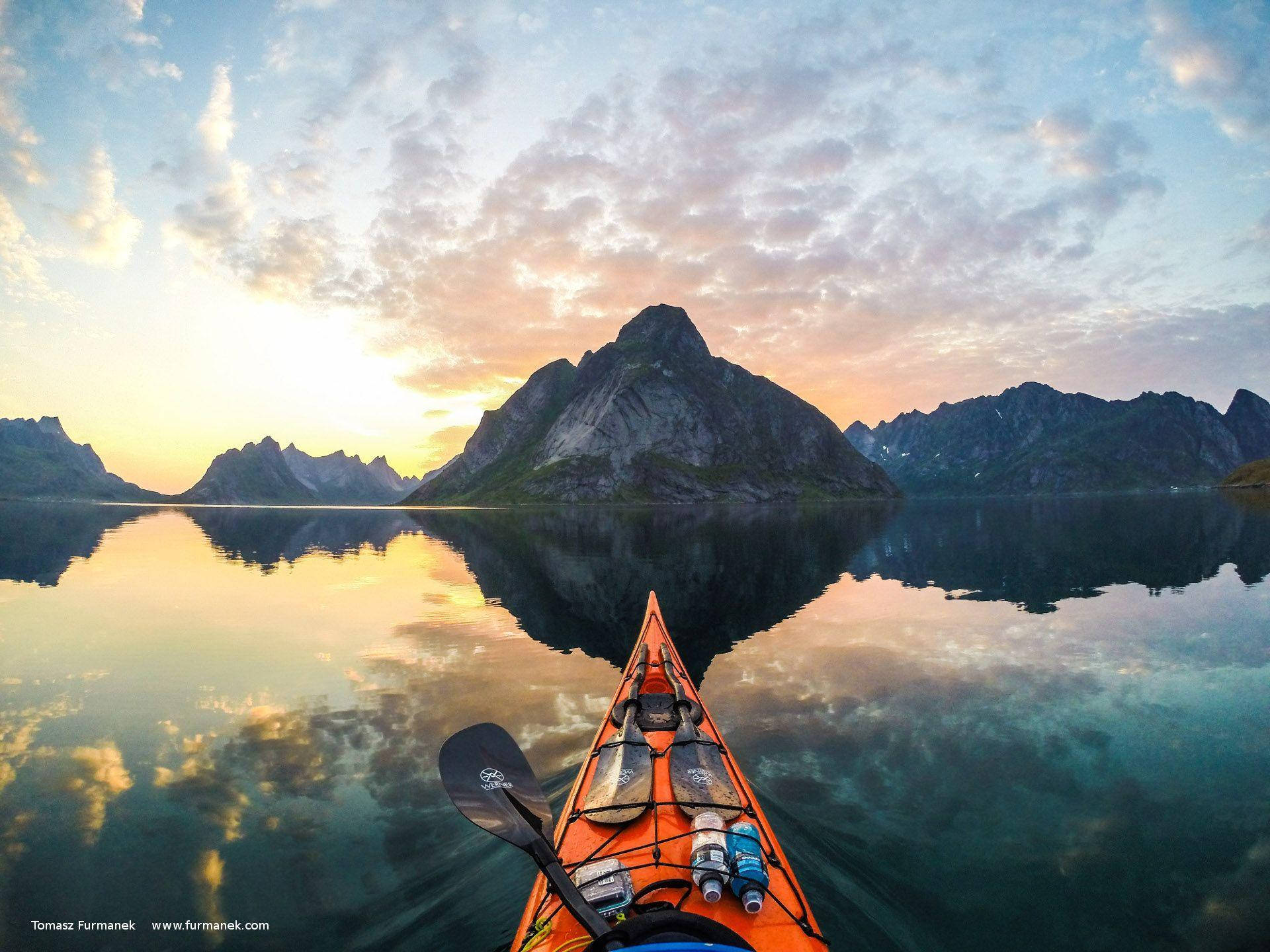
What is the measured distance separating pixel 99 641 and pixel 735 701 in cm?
2769

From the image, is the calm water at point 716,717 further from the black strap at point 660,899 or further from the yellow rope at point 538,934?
the black strap at point 660,899

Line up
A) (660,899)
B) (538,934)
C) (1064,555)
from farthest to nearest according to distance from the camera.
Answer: (1064,555) < (660,899) < (538,934)

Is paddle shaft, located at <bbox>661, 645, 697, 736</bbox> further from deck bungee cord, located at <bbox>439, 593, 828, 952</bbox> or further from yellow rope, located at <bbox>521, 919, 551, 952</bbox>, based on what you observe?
yellow rope, located at <bbox>521, 919, 551, 952</bbox>

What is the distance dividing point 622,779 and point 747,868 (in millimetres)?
3143

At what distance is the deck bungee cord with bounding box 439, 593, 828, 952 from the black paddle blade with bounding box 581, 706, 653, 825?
2cm

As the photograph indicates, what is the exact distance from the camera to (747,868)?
6.48m

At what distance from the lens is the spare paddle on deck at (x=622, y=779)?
27.1 feet

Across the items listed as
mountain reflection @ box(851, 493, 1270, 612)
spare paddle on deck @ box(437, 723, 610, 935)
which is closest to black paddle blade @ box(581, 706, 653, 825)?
spare paddle on deck @ box(437, 723, 610, 935)

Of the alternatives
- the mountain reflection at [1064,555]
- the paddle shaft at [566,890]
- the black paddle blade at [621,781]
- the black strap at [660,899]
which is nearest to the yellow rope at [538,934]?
the paddle shaft at [566,890]

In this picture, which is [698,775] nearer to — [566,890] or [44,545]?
[566,890]

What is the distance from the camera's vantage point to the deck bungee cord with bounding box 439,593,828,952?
5.67 metres

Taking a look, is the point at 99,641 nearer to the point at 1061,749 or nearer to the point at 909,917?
the point at 909,917

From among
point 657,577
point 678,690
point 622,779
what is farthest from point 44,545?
point 622,779

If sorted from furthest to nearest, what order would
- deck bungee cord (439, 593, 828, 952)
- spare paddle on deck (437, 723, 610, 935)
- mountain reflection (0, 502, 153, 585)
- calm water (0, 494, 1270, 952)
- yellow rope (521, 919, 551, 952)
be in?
mountain reflection (0, 502, 153, 585) → calm water (0, 494, 1270, 952) → spare paddle on deck (437, 723, 610, 935) → yellow rope (521, 919, 551, 952) → deck bungee cord (439, 593, 828, 952)
